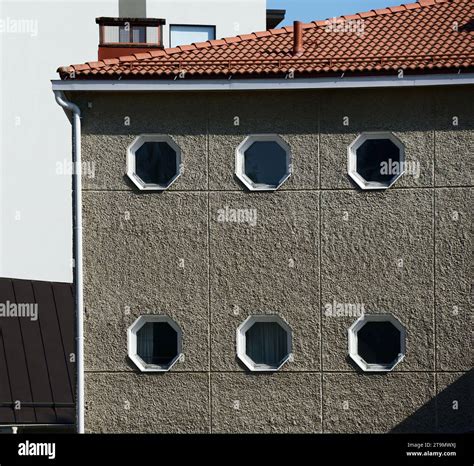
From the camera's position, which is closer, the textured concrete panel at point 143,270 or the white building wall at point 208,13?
the textured concrete panel at point 143,270

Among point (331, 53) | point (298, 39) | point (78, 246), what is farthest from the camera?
point (298, 39)

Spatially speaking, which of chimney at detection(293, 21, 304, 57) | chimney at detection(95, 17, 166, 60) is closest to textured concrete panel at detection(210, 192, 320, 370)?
chimney at detection(293, 21, 304, 57)

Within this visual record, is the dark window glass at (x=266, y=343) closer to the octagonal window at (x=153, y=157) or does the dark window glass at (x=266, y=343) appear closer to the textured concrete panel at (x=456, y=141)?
the octagonal window at (x=153, y=157)

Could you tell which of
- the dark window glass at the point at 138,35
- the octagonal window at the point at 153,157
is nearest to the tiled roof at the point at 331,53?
the octagonal window at the point at 153,157

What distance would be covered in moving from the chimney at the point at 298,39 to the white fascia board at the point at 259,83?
94cm

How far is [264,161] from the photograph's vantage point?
78.4ft

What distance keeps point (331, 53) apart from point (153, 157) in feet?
11.8

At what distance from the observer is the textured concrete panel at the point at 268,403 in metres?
23.3

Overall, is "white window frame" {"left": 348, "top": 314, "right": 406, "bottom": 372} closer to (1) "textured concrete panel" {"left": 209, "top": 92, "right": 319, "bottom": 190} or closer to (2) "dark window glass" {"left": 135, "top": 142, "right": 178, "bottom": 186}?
(1) "textured concrete panel" {"left": 209, "top": 92, "right": 319, "bottom": 190}

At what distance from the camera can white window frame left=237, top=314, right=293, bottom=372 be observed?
76.9 feet

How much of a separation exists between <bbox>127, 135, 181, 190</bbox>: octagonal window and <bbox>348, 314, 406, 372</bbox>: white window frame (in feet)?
13.4

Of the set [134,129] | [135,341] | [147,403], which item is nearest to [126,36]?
[134,129]

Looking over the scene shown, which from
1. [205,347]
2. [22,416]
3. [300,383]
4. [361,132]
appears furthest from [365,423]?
[22,416]

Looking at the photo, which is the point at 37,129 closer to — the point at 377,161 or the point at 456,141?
the point at 377,161
